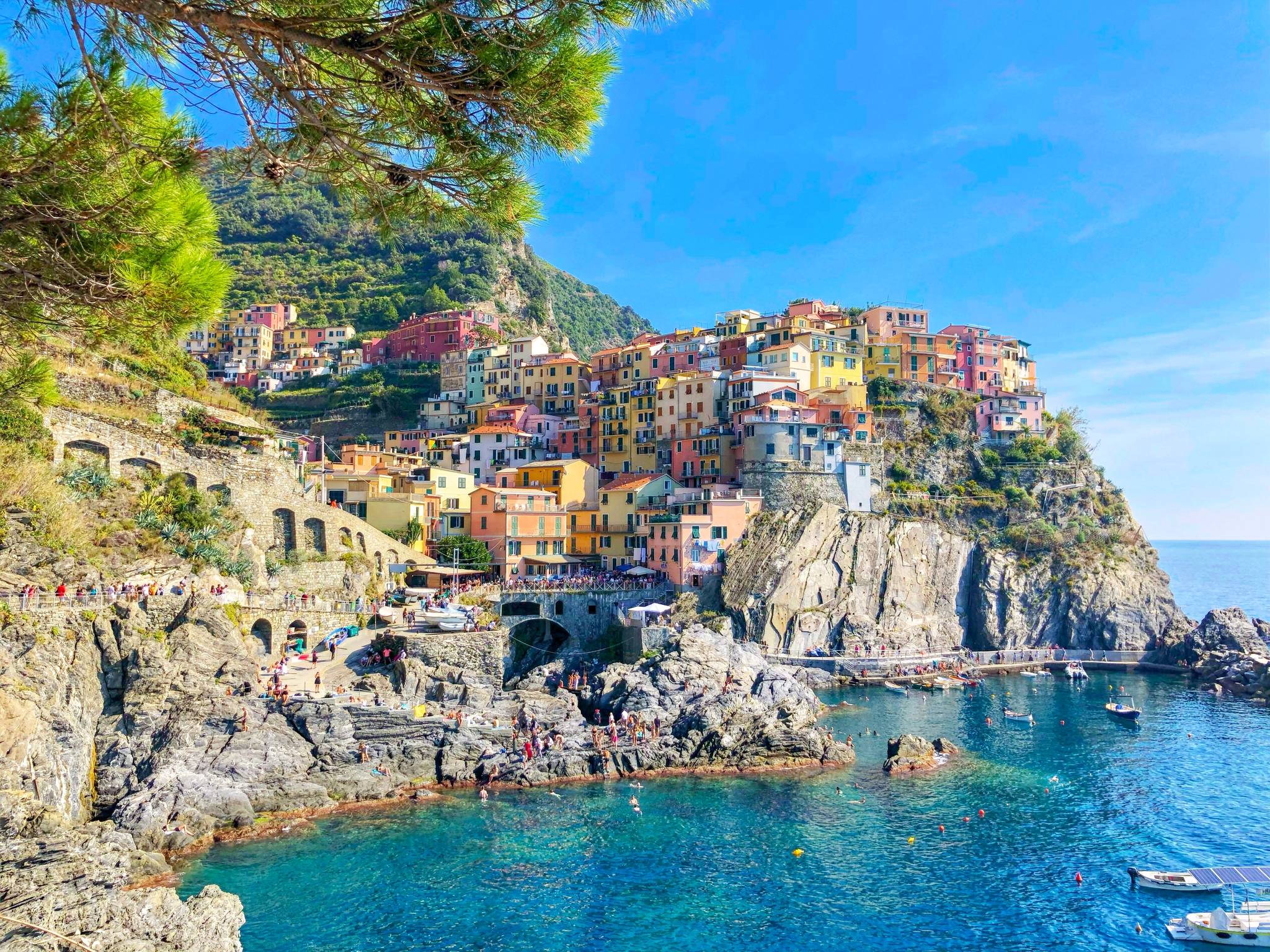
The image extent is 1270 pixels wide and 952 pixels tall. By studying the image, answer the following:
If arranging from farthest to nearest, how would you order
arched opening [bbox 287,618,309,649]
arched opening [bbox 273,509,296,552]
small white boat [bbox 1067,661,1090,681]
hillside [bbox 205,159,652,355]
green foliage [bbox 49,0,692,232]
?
hillside [bbox 205,159,652,355] < small white boat [bbox 1067,661,1090,681] < arched opening [bbox 273,509,296,552] < arched opening [bbox 287,618,309,649] < green foliage [bbox 49,0,692,232]

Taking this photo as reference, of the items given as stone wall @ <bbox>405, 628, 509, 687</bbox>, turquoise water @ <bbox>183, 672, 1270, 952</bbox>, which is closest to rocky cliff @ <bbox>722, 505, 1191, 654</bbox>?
stone wall @ <bbox>405, 628, 509, 687</bbox>

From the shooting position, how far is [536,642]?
1795 inches

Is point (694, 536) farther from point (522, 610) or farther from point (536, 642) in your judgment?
point (522, 610)

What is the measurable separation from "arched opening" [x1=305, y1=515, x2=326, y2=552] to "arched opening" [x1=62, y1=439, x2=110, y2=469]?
29.2 ft

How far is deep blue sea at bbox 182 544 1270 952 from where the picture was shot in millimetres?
20500

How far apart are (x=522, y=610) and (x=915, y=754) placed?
64.0 ft

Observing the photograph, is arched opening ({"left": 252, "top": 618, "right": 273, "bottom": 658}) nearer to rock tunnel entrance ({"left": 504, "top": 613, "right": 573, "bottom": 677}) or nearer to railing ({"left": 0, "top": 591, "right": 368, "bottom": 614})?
railing ({"left": 0, "top": 591, "right": 368, "bottom": 614})

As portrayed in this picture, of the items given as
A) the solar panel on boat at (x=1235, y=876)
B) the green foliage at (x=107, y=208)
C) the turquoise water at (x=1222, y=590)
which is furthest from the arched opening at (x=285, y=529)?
the turquoise water at (x=1222, y=590)

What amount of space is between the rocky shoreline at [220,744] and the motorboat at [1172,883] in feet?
37.3

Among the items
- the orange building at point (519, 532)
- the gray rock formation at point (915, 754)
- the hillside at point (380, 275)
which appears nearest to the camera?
the gray rock formation at point (915, 754)

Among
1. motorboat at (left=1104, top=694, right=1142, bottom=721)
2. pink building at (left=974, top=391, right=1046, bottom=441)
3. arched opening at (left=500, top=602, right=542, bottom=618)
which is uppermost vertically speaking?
pink building at (left=974, top=391, right=1046, bottom=441)

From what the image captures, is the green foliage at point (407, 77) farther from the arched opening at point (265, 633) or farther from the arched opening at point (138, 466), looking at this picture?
the arched opening at point (138, 466)

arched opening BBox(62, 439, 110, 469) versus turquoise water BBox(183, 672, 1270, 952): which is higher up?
arched opening BBox(62, 439, 110, 469)

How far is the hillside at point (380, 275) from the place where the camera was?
323ft
